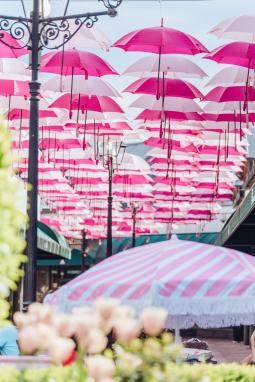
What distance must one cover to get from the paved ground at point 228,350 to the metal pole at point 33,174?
18.8 meters

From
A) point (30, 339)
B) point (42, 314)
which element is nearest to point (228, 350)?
point (42, 314)

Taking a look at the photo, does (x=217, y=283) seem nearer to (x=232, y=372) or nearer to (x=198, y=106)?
(x=232, y=372)

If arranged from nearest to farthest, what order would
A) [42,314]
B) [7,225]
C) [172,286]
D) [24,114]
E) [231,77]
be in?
[42,314] < [7,225] < [172,286] < [231,77] < [24,114]

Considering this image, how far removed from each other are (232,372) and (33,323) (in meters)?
3.13

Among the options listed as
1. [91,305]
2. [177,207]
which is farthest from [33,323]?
[177,207]

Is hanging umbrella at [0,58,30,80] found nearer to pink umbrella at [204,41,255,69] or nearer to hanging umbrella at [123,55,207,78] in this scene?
hanging umbrella at [123,55,207,78]

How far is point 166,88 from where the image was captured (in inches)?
736

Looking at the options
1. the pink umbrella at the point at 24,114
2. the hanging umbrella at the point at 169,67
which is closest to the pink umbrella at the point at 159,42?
the hanging umbrella at the point at 169,67

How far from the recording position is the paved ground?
31694mm

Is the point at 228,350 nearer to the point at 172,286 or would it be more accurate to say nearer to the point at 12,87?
the point at 12,87

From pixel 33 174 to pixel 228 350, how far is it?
25860mm

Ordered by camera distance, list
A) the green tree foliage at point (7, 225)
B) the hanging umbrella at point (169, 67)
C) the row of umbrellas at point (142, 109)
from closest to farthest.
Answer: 1. the green tree foliage at point (7, 225)
2. the row of umbrellas at point (142, 109)
3. the hanging umbrella at point (169, 67)

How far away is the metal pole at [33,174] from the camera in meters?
11.6

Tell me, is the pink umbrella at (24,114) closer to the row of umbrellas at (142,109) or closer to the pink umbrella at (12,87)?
the row of umbrellas at (142,109)
